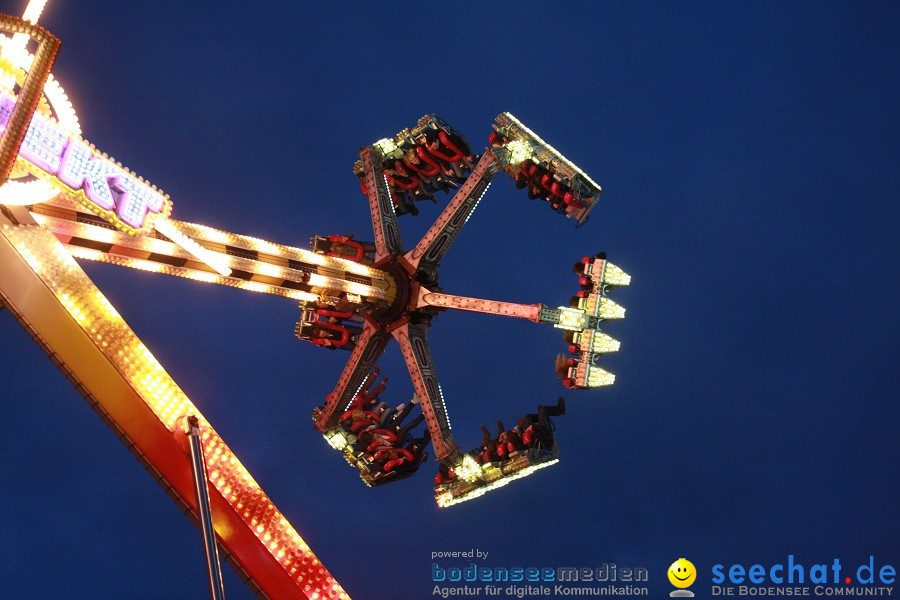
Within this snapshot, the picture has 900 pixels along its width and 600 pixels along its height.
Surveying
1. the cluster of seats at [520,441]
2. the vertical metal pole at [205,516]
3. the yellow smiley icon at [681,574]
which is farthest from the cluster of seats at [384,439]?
the vertical metal pole at [205,516]

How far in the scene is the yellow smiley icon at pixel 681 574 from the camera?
2175 centimetres

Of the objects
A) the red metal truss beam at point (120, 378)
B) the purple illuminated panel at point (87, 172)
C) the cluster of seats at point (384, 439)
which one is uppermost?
the cluster of seats at point (384, 439)

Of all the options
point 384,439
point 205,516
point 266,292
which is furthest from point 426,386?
point 205,516

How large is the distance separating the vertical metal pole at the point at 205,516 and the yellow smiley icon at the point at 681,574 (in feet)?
49.3

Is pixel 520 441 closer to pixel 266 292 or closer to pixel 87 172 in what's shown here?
pixel 266 292

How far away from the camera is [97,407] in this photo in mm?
9484

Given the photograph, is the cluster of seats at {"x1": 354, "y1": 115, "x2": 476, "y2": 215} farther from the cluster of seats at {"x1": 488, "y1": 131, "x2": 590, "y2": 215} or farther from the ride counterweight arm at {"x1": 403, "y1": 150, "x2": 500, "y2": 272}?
the cluster of seats at {"x1": 488, "y1": 131, "x2": 590, "y2": 215}

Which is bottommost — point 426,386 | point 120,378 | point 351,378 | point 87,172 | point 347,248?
point 120,378

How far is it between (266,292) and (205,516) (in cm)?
647

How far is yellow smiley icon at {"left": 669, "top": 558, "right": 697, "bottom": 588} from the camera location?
21.8 m

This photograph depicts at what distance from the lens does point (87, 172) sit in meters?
8.71

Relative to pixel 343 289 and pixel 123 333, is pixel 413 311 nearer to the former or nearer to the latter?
pixel 343 289

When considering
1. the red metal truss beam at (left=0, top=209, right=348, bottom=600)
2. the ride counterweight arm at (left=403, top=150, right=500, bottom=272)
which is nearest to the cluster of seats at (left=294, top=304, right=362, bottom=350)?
the ride counterweight arm at (left=403, top=150, right=500, bottom=272)

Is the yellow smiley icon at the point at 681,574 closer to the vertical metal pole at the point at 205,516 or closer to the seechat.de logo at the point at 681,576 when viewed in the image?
the seechat.de logo at the point at 681,576
